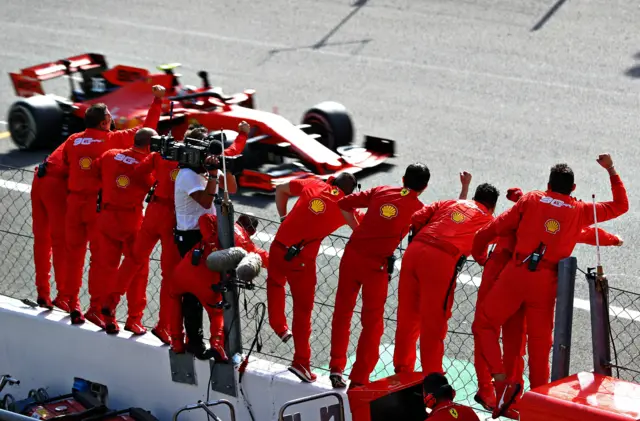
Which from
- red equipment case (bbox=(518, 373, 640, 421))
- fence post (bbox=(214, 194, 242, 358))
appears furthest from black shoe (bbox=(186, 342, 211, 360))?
red equipment case (bbox=(518, 373, 640, 421))

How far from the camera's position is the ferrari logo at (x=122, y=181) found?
8.51 meters

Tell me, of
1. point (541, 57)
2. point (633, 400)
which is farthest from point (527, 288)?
point (541, 57)

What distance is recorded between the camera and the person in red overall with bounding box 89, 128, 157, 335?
8.52m

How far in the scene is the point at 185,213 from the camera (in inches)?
323

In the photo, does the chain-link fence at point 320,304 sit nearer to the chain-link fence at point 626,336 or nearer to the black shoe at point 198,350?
the black shoe at point 198,350

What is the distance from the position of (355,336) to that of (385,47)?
10.2m

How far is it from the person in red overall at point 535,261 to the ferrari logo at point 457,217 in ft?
1.10

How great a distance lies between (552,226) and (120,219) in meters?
3.22

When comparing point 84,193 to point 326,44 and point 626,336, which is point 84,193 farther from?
point 326,44

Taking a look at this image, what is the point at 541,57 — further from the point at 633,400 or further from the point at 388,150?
the point at 633,400

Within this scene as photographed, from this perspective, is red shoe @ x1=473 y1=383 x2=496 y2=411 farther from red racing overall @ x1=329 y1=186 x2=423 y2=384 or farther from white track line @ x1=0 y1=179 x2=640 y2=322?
white track line @ x1=0 y1=179 x2=640 y2=322

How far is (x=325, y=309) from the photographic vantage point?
32.9ft

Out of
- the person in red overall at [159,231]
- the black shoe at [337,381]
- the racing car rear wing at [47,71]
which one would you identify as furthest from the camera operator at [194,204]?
the racing car rear wing at [47,71]

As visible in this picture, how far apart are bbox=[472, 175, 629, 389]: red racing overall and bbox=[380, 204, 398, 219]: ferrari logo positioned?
72 cm
